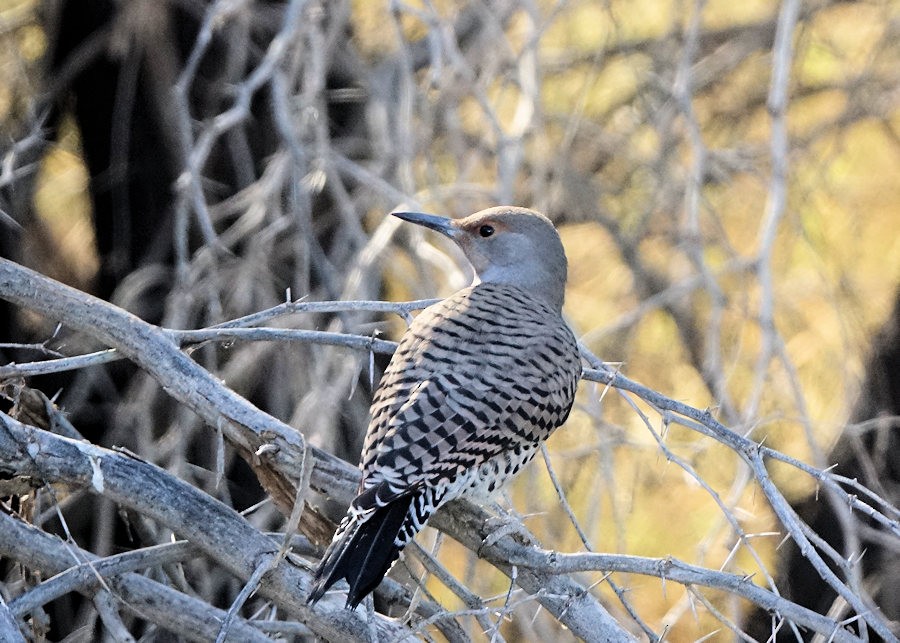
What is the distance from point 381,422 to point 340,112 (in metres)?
3.08

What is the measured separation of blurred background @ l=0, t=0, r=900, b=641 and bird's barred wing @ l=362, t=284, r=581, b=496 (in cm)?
114

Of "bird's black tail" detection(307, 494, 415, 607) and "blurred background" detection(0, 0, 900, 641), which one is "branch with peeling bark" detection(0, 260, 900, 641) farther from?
"blurred background" detection(0, 0, 900, 641)

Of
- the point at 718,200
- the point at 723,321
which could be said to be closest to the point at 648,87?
the point at 718,200

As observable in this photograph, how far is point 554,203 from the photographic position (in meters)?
5.51

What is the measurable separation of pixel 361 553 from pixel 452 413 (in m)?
0.62

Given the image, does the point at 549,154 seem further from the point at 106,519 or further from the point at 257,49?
the point at 106,519

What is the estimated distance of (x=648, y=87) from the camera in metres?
5.70

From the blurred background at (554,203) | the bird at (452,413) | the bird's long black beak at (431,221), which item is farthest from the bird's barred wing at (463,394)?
the blurred background at (554,203)

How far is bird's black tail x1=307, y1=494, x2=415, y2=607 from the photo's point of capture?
2.44 metres

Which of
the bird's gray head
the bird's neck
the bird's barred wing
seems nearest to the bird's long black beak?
the bird's gray head

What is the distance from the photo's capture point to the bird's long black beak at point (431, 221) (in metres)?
3.65

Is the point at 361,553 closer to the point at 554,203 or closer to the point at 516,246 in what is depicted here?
the point at 516,246

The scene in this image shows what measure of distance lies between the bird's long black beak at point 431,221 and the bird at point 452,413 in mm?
11

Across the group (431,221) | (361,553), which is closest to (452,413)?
(361,553)
